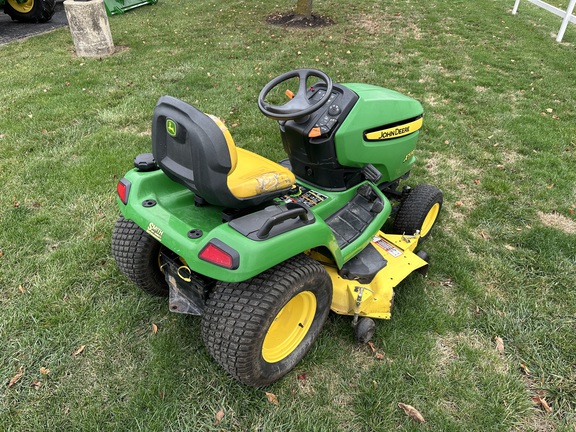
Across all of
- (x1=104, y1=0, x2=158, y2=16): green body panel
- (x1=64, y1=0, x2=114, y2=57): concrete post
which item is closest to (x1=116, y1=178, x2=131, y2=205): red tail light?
(x1=64, y1=0, x2=114, y2=57): concrete post

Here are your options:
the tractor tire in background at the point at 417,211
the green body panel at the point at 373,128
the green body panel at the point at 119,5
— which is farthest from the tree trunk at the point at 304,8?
the tractor tire in background at the point at 417,211

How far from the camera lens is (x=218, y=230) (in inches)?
72.2

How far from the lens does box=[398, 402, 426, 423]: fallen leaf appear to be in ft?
6.80

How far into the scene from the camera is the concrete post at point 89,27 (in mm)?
6684

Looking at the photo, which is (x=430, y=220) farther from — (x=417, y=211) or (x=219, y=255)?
(x=219, y=255)

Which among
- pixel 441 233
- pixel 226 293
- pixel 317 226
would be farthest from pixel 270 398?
pixel 441 233

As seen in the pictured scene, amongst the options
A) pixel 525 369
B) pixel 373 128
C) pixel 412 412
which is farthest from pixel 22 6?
pixel 525 369

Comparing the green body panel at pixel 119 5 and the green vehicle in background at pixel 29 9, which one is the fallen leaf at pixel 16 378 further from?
the green vehicle in background at pixel 29 9

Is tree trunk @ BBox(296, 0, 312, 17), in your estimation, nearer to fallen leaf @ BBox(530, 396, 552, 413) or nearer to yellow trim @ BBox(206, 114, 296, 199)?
yellow trim @ BBox(206, 114, 296, 199)

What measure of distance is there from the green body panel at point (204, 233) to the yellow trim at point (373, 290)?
0.15 meters

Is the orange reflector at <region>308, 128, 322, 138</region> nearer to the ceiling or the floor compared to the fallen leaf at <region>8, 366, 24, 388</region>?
nearer to the ceiling

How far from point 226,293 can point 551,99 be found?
5.91m

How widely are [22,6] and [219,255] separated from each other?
36.2 feet

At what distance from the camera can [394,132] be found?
281 cm
